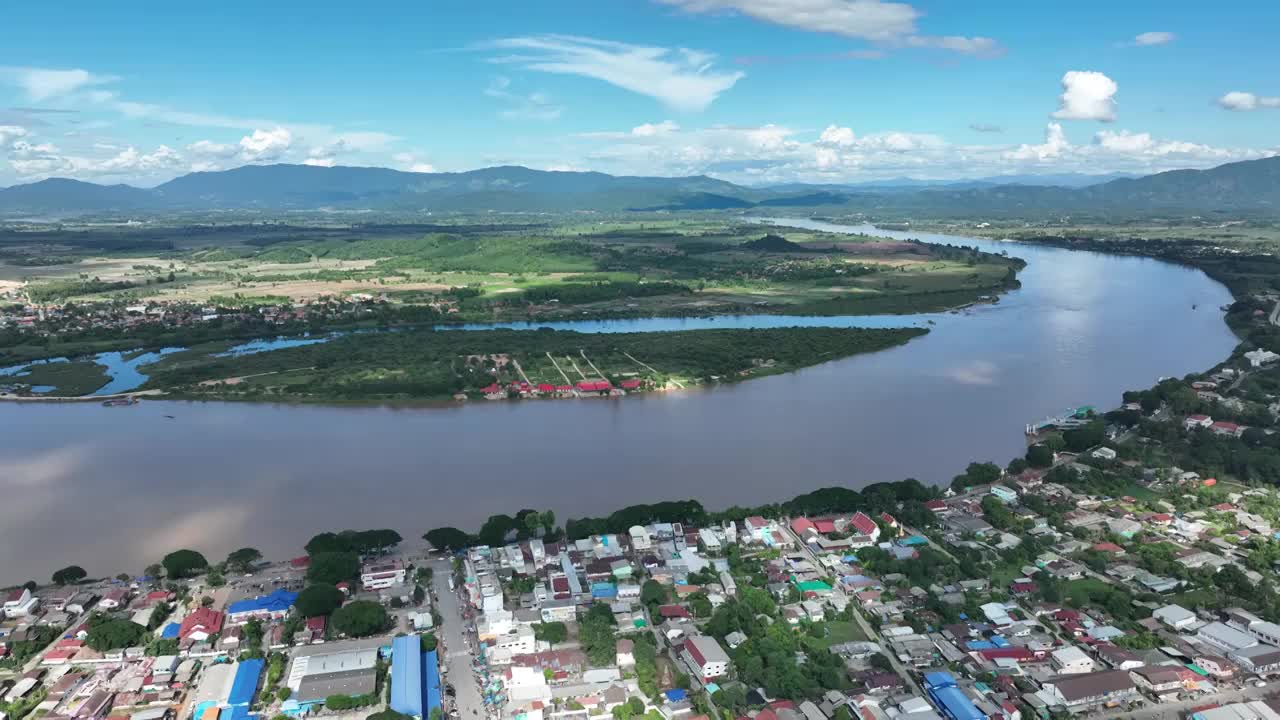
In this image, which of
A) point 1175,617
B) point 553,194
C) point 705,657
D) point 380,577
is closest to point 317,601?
point 380,577

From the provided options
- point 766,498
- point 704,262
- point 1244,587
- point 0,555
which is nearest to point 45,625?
point 0,555

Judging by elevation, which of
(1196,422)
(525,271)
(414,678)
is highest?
(525,271)

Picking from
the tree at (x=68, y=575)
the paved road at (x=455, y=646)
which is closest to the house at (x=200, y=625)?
the tree at (x=68, y=575)

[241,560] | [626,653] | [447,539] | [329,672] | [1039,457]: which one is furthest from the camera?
[1039,457]

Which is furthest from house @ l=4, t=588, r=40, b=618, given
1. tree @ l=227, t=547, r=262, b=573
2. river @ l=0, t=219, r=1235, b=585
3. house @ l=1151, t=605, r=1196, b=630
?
house @ l=1151, t=605, r=1196, b=630

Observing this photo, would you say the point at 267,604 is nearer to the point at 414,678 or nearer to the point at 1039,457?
the point at 414,678

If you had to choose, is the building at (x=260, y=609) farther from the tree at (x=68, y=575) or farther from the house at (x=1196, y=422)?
the house at (x=1196, y=422)

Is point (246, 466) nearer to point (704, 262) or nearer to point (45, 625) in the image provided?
point (45, 625)
